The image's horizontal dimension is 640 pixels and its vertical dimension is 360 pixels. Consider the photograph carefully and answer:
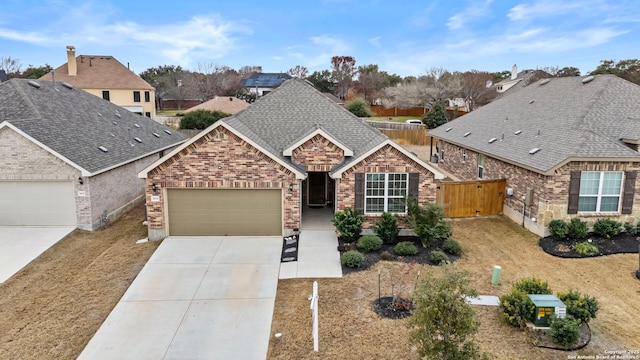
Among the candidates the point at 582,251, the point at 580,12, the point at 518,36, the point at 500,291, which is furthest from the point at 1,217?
the point at 518,36

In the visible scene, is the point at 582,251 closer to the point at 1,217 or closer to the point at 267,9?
the point at 267,9

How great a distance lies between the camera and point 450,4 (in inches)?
896

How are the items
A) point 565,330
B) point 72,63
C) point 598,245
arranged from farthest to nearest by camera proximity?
point 72,63
point 598,245
point 565,330

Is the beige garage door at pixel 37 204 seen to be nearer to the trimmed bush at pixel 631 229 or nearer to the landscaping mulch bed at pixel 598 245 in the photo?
the landscaping mulch bed at pixel 598 245

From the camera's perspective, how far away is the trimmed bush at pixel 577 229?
13828mm

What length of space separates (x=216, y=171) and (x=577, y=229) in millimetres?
12795

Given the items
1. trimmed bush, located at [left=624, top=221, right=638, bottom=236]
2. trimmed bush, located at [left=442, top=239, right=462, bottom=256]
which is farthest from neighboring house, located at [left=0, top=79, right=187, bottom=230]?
trimmed bush, located at [left=624, top=221, right=638, bottom=236]

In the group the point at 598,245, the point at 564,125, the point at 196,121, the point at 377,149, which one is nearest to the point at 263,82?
the point at 196,121

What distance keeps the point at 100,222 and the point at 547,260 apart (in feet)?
53.8

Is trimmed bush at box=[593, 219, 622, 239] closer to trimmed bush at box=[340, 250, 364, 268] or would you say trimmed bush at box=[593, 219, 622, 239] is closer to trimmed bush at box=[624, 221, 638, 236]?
trimmed bush at box=[624, 221, 638, 236]

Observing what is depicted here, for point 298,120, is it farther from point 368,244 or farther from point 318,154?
point 368,244

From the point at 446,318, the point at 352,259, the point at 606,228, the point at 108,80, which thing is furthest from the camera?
the point at 108,80

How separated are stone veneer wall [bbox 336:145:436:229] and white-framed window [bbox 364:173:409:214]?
23 centimetres

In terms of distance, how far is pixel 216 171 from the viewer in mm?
14039
